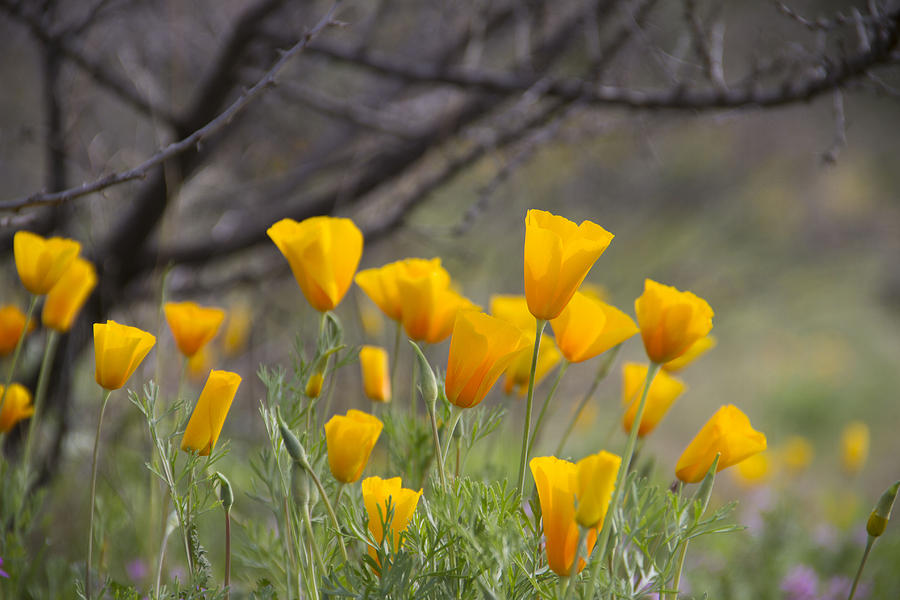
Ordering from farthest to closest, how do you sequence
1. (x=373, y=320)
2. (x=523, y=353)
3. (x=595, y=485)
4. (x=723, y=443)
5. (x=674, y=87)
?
(x=373, y=320) < (x=674, y=87) < (x=523, y=353) < (x=723, y=443) < (x=595, y=485)

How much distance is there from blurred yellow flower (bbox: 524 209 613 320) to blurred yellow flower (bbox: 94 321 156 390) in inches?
11.6

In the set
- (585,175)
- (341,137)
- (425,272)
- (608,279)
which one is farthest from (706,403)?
(425,272)

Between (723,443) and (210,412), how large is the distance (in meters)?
0.39

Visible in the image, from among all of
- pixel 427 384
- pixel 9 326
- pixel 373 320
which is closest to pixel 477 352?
pixel 427 384

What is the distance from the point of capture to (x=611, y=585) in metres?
0.42

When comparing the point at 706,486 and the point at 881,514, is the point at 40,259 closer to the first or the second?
the point at 706,486

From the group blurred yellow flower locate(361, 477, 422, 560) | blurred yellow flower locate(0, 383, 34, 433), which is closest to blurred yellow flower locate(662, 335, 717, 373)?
blurred yellow flower locate(361, 477, 422, 560)

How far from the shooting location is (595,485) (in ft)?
1.24

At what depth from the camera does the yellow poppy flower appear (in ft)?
1.25

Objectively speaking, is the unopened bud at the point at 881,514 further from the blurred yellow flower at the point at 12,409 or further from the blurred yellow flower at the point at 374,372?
the blurred yellow flower at the point at 12,409

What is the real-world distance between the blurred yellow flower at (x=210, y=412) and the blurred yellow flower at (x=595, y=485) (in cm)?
26

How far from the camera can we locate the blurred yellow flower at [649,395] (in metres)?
0.62

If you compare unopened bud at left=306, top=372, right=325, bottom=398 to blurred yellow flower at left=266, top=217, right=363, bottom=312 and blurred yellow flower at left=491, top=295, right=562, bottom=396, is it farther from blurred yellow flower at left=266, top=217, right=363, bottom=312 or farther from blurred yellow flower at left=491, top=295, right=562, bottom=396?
blurred yellow flower at left=491, top=295, right=562, bottom=396

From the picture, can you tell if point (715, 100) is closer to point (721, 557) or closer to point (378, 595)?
point (378, 595)
